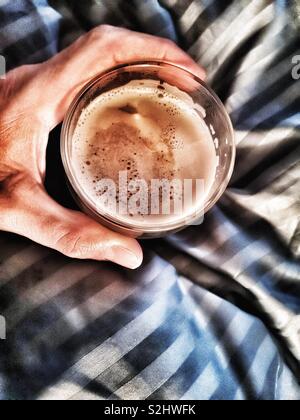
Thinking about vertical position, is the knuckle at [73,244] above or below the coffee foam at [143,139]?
below

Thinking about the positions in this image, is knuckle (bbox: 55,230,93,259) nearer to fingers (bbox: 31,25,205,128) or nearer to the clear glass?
the clear glass

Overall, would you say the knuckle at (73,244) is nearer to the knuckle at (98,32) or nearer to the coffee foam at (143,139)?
the coffee foam at (143,139)

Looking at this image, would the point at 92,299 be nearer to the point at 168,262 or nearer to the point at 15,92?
the point at 168,262

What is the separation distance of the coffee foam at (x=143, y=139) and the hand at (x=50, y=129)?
4 centimetres

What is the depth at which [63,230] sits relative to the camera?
0.70 metres

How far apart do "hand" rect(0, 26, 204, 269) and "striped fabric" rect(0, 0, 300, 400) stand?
0.17 feet

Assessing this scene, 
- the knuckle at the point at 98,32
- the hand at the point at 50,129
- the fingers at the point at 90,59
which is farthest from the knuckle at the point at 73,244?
the knuckle at the point at 98,32

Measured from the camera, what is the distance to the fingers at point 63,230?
70cm

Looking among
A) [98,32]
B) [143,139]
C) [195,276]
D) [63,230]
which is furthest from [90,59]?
[195,276]

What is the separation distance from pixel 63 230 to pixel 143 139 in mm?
187

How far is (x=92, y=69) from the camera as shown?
2.54ft

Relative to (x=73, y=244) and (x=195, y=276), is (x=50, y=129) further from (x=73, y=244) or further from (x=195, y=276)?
(x=195, y=276)

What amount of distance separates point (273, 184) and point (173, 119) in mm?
190

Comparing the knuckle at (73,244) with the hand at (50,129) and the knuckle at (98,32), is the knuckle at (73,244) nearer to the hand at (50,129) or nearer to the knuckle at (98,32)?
the hand at (50,129)
